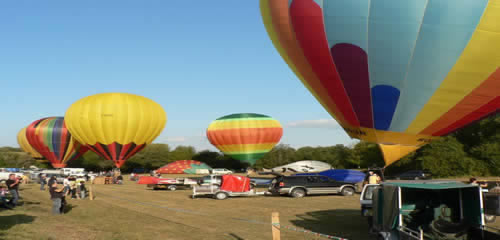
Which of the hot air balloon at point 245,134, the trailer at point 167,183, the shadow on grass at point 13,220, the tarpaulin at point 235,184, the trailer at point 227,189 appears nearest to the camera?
the shadow on grass at point 13,220

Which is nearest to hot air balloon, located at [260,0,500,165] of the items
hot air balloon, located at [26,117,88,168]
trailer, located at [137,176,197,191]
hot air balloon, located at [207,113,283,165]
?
trailer, located at [137,176,197,191]

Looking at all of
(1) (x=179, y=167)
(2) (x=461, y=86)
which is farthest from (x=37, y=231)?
(1) (x=179, y=167)

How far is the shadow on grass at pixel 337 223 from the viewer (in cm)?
1357

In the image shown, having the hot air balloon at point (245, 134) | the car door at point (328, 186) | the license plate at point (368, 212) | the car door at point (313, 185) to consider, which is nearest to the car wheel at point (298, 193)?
the car door at point (313, 185)

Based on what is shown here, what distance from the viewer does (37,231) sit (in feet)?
46.8

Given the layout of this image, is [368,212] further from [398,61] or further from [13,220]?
[13,220]

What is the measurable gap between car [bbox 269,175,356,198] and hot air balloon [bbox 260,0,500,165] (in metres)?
6.80

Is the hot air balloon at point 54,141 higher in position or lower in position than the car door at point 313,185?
higher

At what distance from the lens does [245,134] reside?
217ft

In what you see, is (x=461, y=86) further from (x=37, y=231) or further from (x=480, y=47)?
Result: (x=37, y=231)

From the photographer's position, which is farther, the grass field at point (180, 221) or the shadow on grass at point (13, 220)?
the shadow on grass at point (13, 220)

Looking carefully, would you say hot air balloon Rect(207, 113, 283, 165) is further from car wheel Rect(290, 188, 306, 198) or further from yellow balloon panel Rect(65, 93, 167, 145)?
car wheel Rect(290, 188, 306, 198)

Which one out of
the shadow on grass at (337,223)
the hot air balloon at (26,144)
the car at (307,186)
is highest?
the hot air balloon at (26,144)

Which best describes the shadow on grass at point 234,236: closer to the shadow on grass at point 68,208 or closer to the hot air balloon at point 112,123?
the shadow on grass at point 68,208
